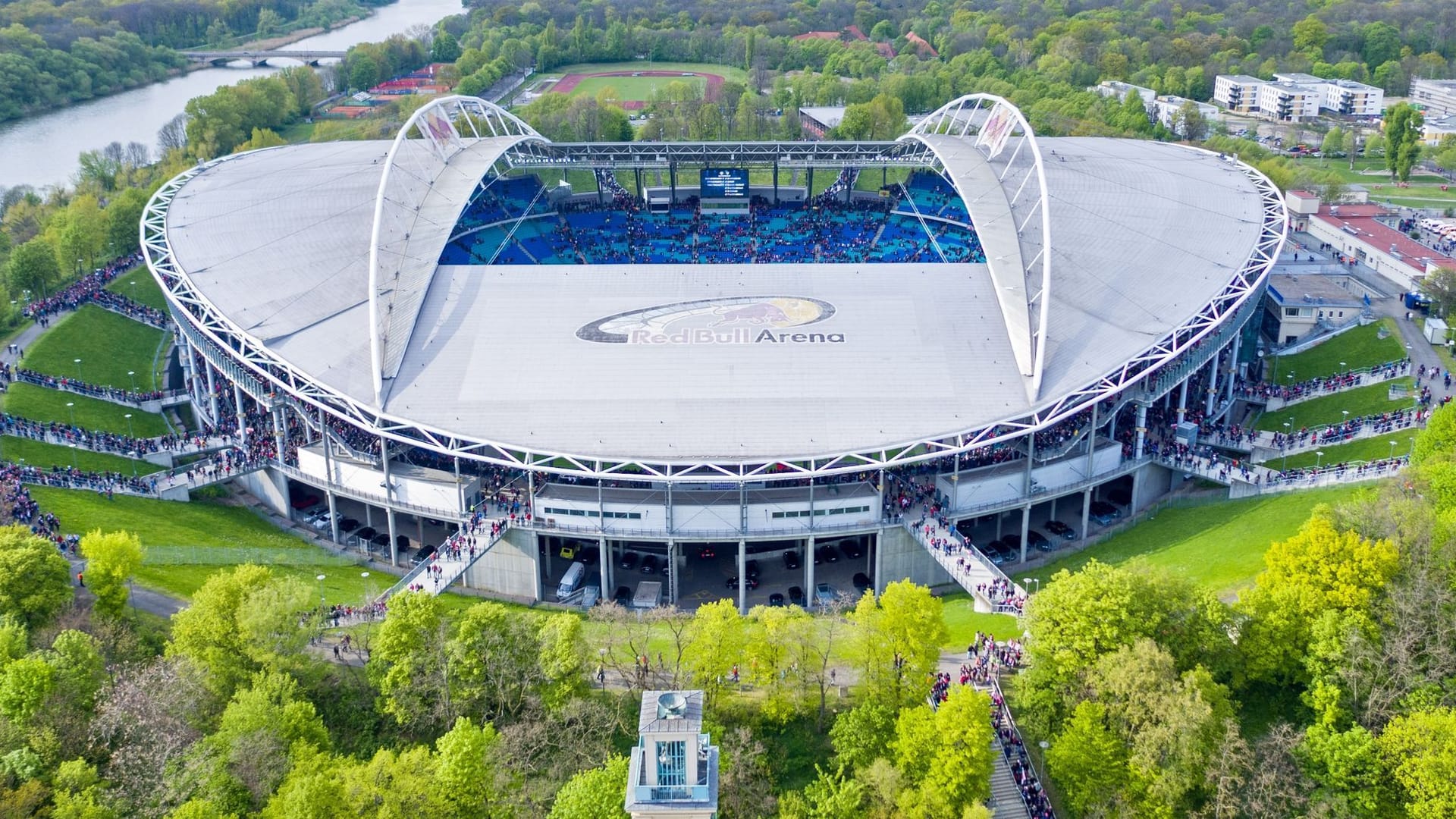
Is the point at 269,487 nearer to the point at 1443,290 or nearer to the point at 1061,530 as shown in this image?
the point at 1061,530

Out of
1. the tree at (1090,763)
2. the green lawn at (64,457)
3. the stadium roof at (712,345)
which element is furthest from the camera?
the green lawn at (64,457)

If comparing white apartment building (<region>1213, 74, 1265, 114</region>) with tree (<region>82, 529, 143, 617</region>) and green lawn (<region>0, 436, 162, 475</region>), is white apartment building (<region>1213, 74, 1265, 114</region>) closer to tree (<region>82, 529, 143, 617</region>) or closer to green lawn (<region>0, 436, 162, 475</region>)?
green lawn (<region>0, 436, 162, 475</region>)

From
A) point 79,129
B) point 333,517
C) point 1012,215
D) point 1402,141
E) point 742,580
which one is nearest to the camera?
point 742,580

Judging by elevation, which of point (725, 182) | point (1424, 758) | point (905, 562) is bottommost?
point (905, 562)

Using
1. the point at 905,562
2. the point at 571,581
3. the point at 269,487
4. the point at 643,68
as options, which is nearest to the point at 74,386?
the point at 269,487

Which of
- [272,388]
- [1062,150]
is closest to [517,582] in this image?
[272,388]

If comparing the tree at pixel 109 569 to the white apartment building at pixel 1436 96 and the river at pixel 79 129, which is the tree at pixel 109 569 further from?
the white apartment building at pixel 1436 96

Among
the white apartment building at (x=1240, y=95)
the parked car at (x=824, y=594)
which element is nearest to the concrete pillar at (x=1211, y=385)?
the parked car at (x=824, y=594)

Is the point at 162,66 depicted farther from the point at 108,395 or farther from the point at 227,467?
the point at 227,467
